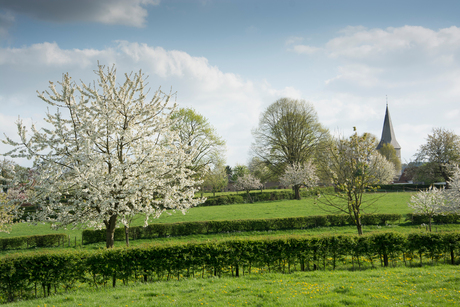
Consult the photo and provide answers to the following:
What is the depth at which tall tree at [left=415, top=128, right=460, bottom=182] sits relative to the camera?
1400 inches

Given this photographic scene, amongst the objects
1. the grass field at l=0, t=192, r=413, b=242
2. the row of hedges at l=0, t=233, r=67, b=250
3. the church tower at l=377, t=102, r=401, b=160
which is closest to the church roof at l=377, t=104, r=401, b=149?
the church tower at l=377, t=102, r=401, b=160

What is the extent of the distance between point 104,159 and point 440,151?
4381cm

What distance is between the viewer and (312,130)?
1387 inches

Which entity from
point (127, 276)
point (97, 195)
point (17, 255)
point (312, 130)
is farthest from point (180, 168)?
point (312, 130)

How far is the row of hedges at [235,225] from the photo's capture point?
17.6 meters

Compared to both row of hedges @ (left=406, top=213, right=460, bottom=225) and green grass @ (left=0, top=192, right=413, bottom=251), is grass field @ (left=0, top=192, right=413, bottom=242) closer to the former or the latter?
green grass @ (left=0, top=192, right=413, bottom=251)

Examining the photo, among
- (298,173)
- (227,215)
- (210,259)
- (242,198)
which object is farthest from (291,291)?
(242,198)

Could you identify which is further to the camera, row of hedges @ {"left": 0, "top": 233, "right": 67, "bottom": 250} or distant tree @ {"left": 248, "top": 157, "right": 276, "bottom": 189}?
distant tree @ {"left": 248, "top": 157, "right": 276, "bottom": 189}

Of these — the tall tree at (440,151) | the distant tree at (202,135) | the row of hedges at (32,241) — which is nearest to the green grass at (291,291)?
the row of hedges at (32,241)

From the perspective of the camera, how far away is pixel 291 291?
6227 millimetres

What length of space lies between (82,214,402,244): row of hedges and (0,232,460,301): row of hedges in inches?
352

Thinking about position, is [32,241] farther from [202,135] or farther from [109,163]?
[202,135]

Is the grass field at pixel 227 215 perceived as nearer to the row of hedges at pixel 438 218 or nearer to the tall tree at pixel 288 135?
the row of hedges at pixel 438 218

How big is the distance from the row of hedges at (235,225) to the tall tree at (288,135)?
17.0 meters
